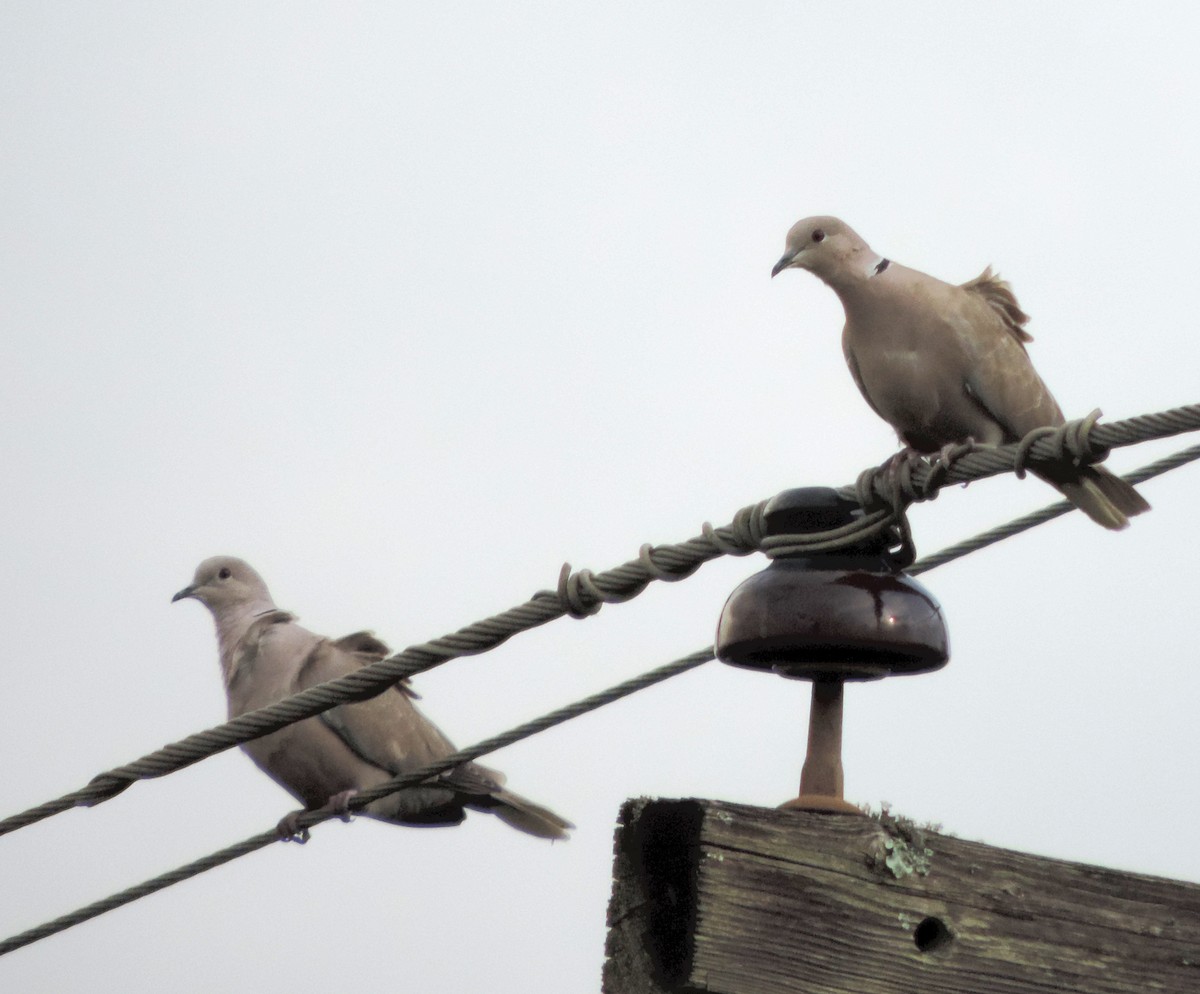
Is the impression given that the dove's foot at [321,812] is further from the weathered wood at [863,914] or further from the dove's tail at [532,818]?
the weathered wood at [863,914]

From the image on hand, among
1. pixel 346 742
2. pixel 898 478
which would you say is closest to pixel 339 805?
pixel 346 742

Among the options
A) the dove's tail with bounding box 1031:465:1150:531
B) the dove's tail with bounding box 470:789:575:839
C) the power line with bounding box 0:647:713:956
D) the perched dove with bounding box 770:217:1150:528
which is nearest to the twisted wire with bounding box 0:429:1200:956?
the power line with bounding box 0:647:713:956

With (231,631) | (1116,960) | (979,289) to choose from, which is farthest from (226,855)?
(231,631)

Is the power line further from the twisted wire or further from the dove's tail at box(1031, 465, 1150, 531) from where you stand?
the dove's tail at box(1031, 465, 1150, 531)

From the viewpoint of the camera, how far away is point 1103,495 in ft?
12.4

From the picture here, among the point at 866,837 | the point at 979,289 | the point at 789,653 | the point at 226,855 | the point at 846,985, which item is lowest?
the point at 846,985

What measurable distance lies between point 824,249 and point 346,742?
9.38 ft

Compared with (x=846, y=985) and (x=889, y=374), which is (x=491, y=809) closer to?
(x=889, y=374)

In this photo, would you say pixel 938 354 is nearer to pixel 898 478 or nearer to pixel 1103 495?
pixel 1103 495

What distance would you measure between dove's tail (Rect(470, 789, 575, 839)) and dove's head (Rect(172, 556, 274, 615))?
4.85 feet

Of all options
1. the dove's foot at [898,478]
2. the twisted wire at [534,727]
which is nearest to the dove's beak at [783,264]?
the twisted wire at [534,727]

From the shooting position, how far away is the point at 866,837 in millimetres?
1683

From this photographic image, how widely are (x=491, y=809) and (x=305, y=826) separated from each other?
722 millimetres

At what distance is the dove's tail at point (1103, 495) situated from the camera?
12.1ft
